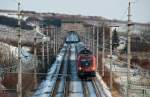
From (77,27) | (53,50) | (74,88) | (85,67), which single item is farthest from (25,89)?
(53,50)

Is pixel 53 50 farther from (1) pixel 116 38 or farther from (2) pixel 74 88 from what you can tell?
(2) pixel 74 88

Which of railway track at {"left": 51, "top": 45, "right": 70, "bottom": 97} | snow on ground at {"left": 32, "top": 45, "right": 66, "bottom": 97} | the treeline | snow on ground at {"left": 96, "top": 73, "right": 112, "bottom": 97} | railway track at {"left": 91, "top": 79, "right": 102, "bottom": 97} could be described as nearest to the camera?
railway track at {"left": 51, "top": 45, "right": 70, "bottom": 97}

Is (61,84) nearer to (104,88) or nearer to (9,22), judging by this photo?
(104,88)

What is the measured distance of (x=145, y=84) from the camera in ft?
181

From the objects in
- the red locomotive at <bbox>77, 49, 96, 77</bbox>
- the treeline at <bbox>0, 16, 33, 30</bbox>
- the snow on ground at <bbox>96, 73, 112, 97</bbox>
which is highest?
the treeline at <bbox>0, 16, 33, 30</bbox>

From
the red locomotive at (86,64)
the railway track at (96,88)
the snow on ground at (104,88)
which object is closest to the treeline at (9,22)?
the snow on ground at (104,88)

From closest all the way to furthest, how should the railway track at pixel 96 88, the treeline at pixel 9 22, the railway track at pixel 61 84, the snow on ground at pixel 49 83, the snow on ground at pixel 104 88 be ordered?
1. the railway track at pixel 61 84
2. the railway track at pixel 96 88
3. the snow on ground at pixel 49 83
4. the snow on ground at pixel 104 88
5. the treeline at pixel 9 22

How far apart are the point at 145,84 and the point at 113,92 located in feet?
38.0

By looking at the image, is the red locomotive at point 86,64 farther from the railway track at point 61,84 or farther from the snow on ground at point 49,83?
the snow on ground at point 49,83

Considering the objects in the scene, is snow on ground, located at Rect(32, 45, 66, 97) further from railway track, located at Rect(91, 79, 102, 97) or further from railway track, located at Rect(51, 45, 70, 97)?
railway track, located at Rect(91, 79, 102, 97)

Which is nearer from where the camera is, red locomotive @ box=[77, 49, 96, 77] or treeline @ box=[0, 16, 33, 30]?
red locomotive @ box=[77, 49, 96, 77]

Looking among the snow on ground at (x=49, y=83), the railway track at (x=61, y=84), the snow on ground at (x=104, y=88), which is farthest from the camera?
the snow on ground at (x=104, y=88)

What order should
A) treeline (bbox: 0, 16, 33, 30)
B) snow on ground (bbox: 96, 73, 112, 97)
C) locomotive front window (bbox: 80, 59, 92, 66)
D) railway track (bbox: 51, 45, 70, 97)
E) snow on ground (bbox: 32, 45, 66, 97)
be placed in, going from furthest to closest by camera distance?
treeline (bbox: 0, 16, 33, 30) < locomotive front window (bbox: 80, 59, 92, 66) < snow on ground (bbox: 96, 73, 112, 97) < snow on ground (bbox: 32, 45, 66, 97) < railway track (bbox: 51, 45, 70, 97)

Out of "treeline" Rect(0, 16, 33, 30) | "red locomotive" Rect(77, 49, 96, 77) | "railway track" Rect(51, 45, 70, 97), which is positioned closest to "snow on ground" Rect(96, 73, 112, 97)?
"red locomotive" Rect(77, 49, 96, 77)
